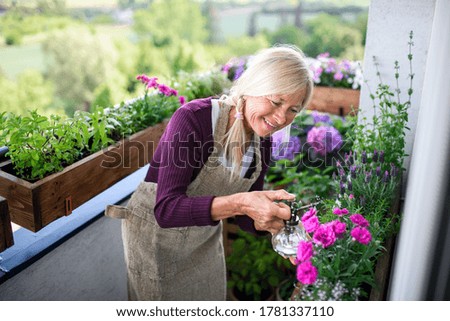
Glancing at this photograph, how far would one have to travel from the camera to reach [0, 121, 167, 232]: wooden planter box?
1472 mm

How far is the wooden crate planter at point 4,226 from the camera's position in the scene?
1377 mm

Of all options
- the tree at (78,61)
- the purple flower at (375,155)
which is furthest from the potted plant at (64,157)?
the tree at (78,61)

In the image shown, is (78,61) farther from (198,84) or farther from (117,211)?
(117,211)

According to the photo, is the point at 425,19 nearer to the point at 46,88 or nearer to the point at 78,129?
the point at 78,129

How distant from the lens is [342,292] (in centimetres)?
104

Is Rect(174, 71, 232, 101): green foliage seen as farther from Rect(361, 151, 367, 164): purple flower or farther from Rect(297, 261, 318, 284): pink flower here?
Rect(297, 261, 318, 284): pink flower

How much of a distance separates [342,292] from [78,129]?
1150 millimetres

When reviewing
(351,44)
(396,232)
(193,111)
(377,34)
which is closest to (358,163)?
(396,232)

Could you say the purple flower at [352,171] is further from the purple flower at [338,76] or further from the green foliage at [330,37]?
the green foliage at [330,37]

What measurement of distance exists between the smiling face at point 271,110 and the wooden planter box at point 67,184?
659 millimetres

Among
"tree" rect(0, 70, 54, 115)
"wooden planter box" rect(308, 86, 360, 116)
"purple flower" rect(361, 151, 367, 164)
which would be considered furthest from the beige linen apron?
"tree" rect(0, 70, 54, 115)

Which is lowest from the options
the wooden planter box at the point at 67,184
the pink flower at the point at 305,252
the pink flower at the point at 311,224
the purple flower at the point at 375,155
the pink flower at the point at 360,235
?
the wooden planter box at the point at 67,184

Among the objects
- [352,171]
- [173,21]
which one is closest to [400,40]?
[352,171]

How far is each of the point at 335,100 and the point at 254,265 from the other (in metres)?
1.18
